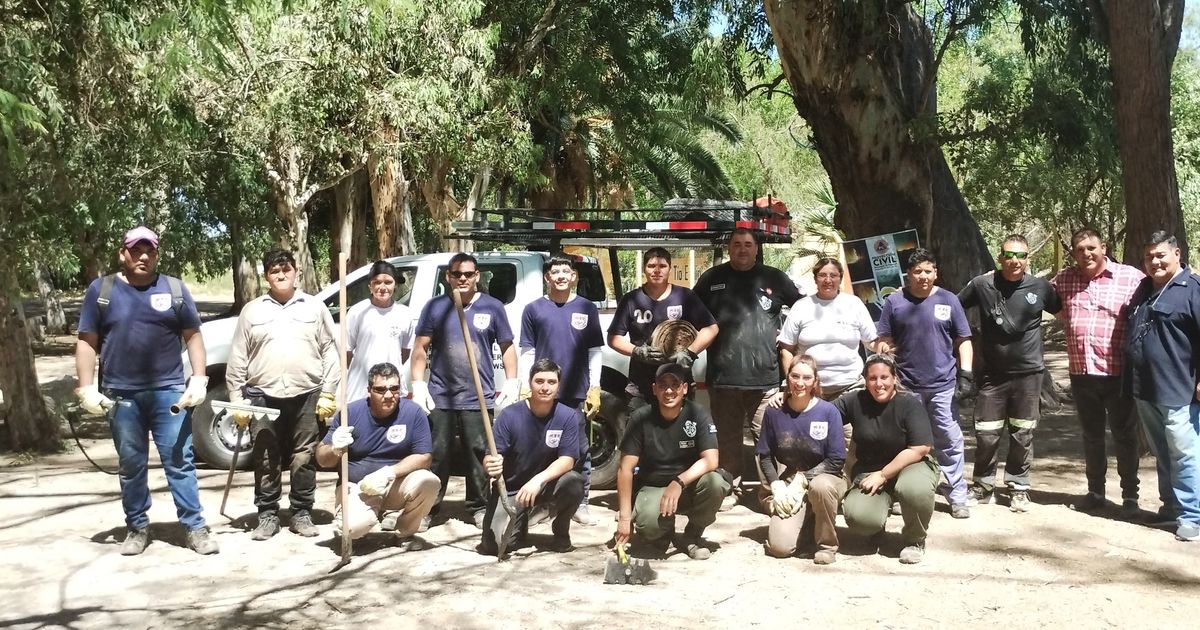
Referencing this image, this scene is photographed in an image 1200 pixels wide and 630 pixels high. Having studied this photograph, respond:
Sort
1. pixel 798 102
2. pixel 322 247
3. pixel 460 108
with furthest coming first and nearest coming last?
pixel 322 247
pixel 460 108
pixel 798 102

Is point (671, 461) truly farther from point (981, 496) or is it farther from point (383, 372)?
→ point (981, 496)

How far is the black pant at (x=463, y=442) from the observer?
691 centimetres

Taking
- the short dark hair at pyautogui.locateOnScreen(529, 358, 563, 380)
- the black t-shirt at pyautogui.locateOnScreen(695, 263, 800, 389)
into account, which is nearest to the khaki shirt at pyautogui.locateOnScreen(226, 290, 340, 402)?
the short dark hair at pyautogui.locateOnScreen(529, 358, 563, 380)

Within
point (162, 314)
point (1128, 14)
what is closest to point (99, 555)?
point (162, 314)

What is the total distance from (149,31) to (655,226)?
3.56 m

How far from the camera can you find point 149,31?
7090mm

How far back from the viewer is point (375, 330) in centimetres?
723

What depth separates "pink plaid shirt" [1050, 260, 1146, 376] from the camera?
6996 millimetres

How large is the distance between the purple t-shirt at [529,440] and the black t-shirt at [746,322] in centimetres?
137

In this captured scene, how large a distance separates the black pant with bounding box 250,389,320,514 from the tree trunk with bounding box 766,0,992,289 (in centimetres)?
615

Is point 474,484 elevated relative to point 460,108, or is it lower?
lower

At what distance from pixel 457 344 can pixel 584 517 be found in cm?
138

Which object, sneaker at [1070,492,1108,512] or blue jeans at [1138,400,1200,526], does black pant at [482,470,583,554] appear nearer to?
sneaker at [1070,492,1108,512]

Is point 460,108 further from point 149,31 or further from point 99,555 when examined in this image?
point 99,555
